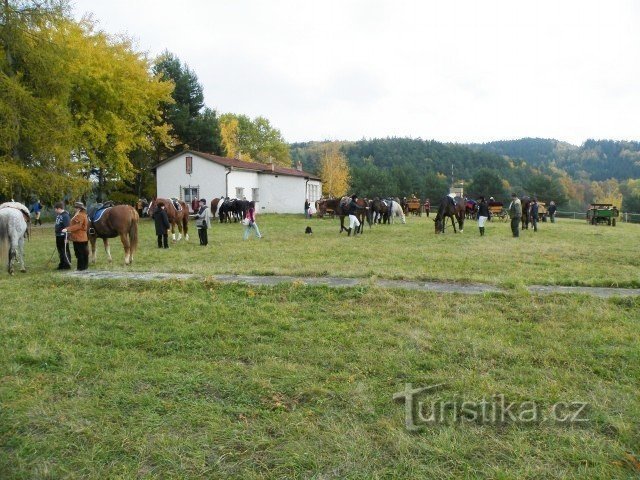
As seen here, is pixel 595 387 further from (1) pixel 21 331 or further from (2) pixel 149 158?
(2) pixel 149 158

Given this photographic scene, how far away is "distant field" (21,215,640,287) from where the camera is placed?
30.9 feet

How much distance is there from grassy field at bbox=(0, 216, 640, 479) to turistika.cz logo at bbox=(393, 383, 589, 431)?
5 cm

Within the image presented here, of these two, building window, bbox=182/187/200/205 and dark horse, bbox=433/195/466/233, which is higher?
building window, bbox=182/187/200/205

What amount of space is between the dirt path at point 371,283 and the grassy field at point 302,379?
17.1 inches

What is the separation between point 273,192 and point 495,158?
97664mm

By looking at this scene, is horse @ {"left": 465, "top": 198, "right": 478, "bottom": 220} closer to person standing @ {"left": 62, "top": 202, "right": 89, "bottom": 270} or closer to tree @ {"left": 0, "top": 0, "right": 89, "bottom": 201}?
tree @ {"left": 0, "top": 0, "right": 89, "bottom": 201}

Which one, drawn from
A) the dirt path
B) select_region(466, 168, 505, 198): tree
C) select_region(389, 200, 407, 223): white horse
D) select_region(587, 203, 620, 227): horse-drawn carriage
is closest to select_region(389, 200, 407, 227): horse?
select_region(389, 200, 407, 223): white horse

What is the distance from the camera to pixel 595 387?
13.5ft

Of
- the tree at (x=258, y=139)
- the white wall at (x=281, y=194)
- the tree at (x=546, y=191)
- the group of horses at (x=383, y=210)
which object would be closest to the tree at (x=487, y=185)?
the tree at (x=546, y=191)

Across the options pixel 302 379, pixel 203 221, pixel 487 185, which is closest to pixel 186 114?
pixel 203 221

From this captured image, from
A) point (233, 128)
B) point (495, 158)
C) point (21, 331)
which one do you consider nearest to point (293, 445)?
point (21, 331)

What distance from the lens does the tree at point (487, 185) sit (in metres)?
70.9

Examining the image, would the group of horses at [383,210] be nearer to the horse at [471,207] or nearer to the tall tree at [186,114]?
the horse at [471,207]

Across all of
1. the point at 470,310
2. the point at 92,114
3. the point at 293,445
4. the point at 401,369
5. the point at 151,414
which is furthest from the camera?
the point at 92,114
